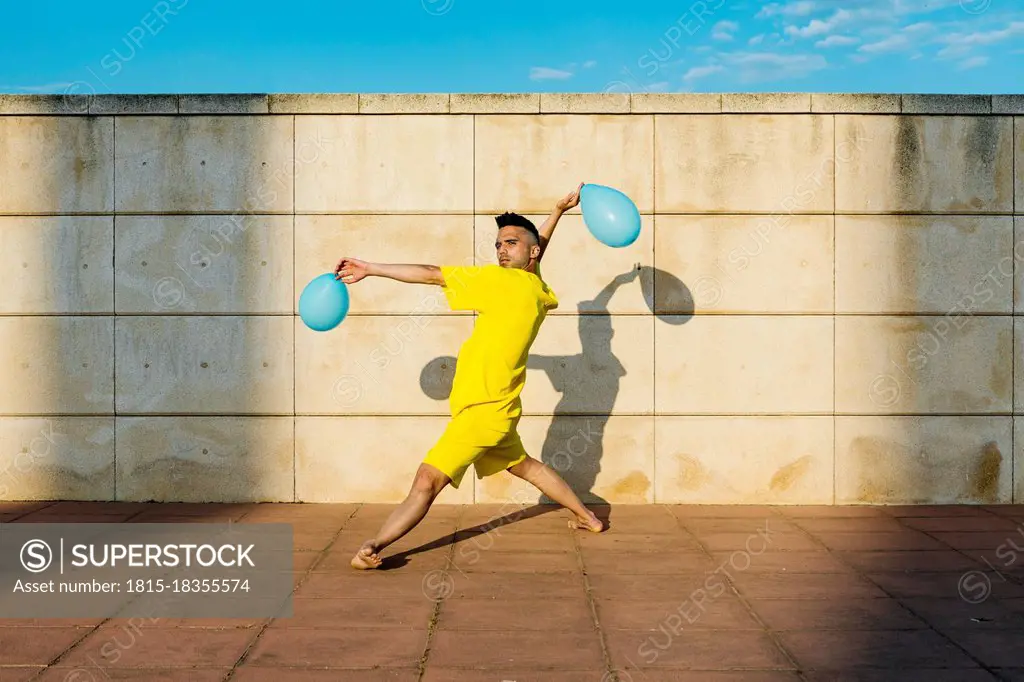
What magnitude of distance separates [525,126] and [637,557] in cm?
331

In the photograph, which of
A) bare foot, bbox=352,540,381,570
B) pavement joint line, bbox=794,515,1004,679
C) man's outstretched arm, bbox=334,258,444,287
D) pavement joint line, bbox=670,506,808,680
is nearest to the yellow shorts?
bare foot, bbox=352,540,381,570

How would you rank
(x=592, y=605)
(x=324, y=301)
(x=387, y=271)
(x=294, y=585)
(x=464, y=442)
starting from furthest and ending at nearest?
1. (x=324, y=301)
2. (x=464, y=442)
3. (x=387, y=271)
4. (x=294, y=585)
5. (x=592, y=605)

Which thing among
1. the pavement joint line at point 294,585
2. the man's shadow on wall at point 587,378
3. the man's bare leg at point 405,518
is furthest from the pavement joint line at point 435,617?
the man's shadow on wall at point 587,378

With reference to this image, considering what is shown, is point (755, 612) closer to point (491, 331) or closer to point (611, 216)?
point (491, 331)

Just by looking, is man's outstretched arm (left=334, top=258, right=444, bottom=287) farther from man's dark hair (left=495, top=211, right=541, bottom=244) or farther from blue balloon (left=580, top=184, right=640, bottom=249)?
blue balloon (left=580, top=184, right=640, bottom=249)

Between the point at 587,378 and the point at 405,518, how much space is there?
90.9 inches

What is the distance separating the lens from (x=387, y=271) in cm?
490

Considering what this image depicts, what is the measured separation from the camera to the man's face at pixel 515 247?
5395mm

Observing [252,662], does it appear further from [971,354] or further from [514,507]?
[971,354]

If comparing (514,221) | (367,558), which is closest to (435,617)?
(367,558)

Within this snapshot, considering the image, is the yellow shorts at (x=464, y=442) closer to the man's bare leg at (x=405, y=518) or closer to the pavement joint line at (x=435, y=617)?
the man's bare leg at (x=405, y=518)

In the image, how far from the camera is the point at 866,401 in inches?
271

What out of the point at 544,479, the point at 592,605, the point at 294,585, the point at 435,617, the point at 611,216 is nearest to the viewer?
the point at 435,617

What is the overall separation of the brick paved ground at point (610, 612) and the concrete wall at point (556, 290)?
0.68 metres
